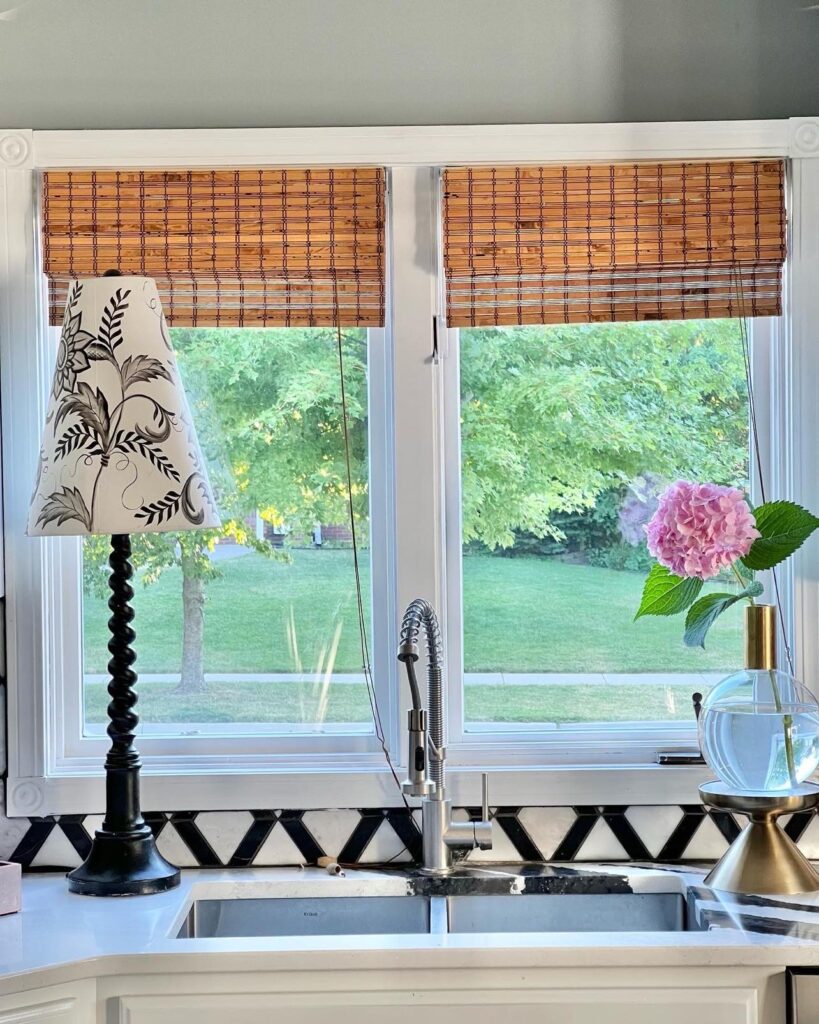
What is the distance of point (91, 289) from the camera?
6.47ft

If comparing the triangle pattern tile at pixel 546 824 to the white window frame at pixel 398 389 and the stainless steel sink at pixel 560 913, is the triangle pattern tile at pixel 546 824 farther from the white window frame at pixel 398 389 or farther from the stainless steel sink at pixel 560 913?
the stainless steel sink at pixel 560 913

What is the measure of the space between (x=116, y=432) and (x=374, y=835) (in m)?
0.92

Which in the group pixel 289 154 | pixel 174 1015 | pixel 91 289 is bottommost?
pixel 174 1015

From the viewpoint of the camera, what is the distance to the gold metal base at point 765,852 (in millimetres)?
1958

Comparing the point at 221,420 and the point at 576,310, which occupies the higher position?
the point at 576,310

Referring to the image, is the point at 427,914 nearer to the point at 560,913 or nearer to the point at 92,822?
the point at 560,913

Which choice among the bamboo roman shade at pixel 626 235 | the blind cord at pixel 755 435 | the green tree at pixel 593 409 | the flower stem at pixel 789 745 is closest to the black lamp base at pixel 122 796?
the green tree at pixel 593 409

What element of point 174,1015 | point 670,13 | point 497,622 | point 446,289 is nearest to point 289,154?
point 446,289

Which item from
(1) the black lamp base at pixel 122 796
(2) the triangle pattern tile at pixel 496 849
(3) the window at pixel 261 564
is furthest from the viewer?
(3) the window at pixel 261 564

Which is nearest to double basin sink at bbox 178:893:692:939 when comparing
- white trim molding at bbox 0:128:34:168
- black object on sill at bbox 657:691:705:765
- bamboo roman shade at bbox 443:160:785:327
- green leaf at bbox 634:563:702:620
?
black object on sill at bbox 657:691:705:765

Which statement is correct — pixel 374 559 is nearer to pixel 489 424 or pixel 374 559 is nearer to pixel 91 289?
pixel 489 424

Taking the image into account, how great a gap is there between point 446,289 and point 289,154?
0.40m

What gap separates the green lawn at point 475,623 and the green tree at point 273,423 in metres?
0.07

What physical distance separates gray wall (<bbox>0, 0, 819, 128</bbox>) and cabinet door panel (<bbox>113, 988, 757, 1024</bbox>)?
62.3 inches
